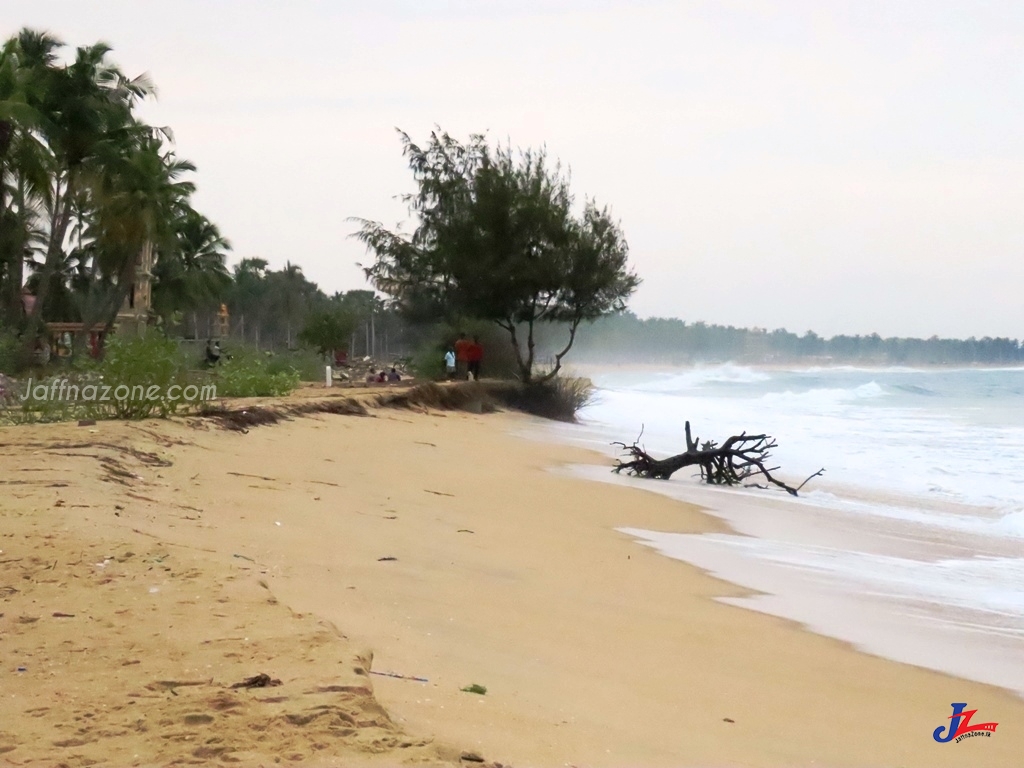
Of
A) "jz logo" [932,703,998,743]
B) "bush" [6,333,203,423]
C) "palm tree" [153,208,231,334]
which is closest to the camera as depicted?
"jz logo" [932,703,998,743]

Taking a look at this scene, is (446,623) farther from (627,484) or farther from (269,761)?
(627,484)

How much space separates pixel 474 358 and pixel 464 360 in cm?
27

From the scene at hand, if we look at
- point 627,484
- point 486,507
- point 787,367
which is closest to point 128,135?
point 627,484

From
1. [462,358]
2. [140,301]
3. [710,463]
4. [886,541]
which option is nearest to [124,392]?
[710,463]

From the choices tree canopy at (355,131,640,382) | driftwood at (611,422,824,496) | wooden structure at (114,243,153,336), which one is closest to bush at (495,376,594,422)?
tree canopy at (355,131,640,382)

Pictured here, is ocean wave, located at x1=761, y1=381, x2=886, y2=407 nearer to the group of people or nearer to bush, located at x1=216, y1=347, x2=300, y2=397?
the group of people

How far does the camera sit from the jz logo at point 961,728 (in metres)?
4.27

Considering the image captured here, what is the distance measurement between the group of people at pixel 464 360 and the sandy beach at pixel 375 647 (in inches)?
727

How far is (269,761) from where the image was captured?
277 cm

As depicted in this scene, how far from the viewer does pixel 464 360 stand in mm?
27188

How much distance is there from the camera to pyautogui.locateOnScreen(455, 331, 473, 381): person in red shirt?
27047 millimetres

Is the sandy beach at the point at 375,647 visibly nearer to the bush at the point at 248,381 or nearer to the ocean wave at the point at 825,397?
the bush at the point at 248,381

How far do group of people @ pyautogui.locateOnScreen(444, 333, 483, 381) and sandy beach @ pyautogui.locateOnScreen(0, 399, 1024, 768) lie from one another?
1848cm

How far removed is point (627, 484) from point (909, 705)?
341 inches
